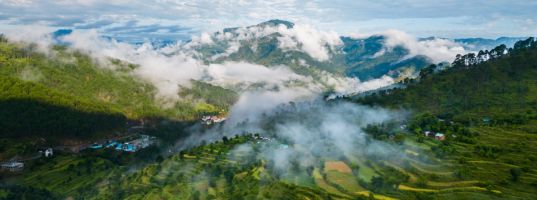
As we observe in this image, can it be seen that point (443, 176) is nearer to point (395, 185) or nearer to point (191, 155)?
point (395, 185)

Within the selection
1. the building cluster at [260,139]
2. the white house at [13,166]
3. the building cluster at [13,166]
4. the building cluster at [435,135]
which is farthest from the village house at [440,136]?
the white house at [13,166]

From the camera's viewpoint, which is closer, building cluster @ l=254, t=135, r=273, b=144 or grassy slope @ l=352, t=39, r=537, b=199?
grassy slope @ l=352, t=39, r=537, b=199

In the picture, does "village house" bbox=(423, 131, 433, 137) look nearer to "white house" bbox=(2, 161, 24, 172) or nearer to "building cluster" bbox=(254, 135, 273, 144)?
"building cluster" bbox=(254, 135, 273, 144)

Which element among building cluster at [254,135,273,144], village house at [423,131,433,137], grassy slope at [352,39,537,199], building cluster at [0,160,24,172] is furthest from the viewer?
building cluster at [0,160,24,172]

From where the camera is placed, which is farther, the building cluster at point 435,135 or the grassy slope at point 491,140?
the building cluster at point 435,135

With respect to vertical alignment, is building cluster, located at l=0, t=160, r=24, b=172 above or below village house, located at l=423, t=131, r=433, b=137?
below

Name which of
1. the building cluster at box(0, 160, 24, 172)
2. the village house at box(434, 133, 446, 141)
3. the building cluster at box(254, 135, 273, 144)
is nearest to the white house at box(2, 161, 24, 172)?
the building cluster at box(0, 160, 24, 172)

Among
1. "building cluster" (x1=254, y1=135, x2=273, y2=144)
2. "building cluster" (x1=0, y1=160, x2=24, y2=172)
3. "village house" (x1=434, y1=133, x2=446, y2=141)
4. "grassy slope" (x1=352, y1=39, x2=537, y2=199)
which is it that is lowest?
"building cluster" (x1=0, y1=160, x2=24, y2=172)

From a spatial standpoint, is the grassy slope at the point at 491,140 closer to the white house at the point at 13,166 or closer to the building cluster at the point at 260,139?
the building cluster at the point at 260,139

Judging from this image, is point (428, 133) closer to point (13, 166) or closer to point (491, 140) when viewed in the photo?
point (491, 140)

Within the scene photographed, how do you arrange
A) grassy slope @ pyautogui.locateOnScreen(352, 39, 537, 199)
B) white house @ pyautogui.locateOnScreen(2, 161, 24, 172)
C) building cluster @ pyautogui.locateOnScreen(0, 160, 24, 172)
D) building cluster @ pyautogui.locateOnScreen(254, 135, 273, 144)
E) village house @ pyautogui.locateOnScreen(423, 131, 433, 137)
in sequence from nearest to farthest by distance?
grassy slope @ pyautogui.locateOnScreen(352, 39, 537, 199)
village house @ pyautogui.locateOnScreen(423, 131, 433, 137)
building cluster @ pyautogui.locateOnScreen(254, 135, 273, 144)
building cluster @ pyautogui.locateOnScreen(0, 160, 24, 172)
white house @ pyautogui.locateOnScreen(2, 161, 24, 172)

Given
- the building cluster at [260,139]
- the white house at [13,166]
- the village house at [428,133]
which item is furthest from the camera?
the white house at [13,166]

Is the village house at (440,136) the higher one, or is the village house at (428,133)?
the village house at (440,136)
